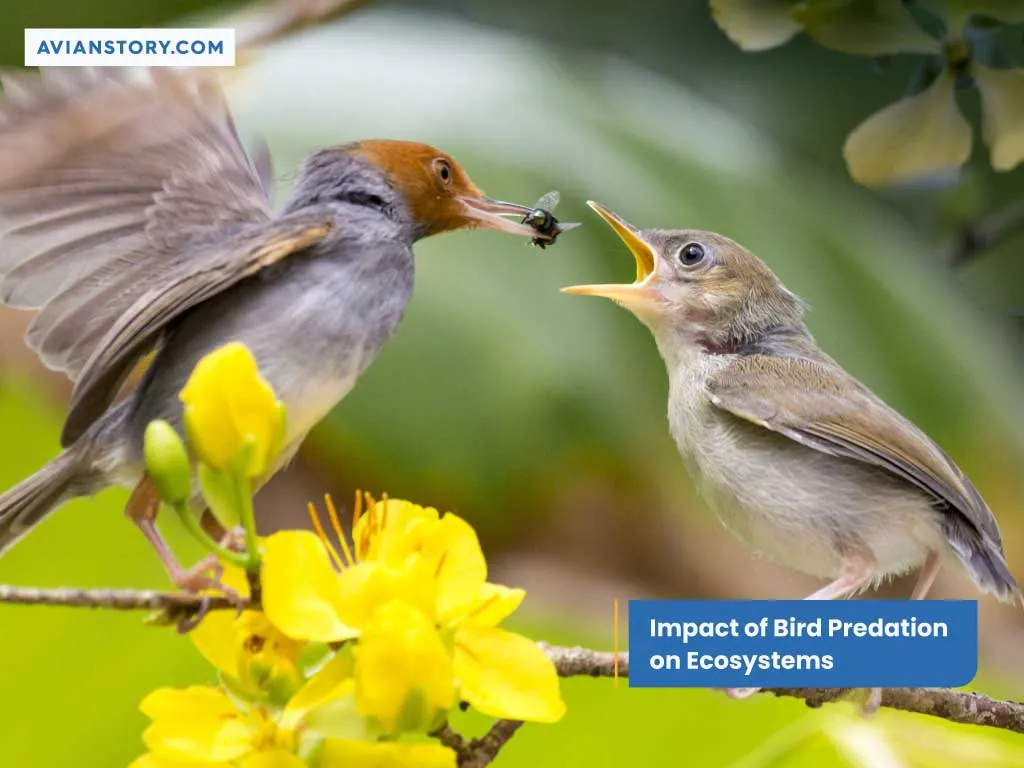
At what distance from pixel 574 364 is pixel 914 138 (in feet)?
1.29

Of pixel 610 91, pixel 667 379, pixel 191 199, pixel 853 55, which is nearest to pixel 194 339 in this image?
pixel 191 199

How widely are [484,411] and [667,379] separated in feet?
0.59

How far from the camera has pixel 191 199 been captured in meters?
1.00

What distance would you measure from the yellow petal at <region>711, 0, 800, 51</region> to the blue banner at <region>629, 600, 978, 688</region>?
1.77 feet

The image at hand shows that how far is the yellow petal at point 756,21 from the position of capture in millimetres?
1112

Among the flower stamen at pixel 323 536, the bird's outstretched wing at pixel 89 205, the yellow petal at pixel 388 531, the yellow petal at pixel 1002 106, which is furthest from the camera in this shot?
the yellow petal at pixel 1002 106

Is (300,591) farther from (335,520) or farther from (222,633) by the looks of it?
(335,520)

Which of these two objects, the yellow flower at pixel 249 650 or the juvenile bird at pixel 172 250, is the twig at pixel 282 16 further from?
the yellow flower at pixel 249 650

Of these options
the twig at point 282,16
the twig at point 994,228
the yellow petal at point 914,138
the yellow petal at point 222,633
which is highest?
the twig at point 282,16

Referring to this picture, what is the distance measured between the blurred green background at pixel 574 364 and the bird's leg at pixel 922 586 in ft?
0.05

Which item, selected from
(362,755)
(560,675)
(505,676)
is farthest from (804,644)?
(362,755)

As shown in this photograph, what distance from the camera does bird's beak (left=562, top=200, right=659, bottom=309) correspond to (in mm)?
1020

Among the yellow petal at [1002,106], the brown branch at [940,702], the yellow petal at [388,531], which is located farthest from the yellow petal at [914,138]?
the yellow petal at [388,531]

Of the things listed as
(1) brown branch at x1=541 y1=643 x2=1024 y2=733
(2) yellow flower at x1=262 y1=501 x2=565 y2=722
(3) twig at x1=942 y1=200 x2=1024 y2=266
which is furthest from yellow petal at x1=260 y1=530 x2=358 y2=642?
(3) twig at x1=942 y1=200 x2=1024 y2=266
